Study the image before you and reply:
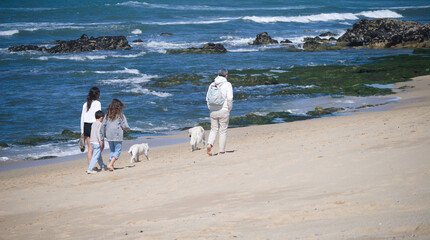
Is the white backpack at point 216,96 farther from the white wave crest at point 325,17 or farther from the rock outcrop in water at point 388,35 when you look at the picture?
the white wave crest at point 325,17

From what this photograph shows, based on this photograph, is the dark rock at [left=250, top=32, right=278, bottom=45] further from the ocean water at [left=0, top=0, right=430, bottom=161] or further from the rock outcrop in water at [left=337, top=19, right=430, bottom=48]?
the rock outcrop in water at [left=337, top=19, right=430, bottom=48]

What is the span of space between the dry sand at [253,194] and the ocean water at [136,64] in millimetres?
5074

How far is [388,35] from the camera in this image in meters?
35.6

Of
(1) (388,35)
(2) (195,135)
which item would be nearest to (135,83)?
(2) (195,135)

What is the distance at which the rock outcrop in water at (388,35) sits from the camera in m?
34.5

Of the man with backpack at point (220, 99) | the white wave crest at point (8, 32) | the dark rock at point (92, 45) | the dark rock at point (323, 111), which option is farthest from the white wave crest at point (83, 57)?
the man with backpack at point (220, 99)

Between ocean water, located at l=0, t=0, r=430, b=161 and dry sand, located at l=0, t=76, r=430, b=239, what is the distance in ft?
16.6

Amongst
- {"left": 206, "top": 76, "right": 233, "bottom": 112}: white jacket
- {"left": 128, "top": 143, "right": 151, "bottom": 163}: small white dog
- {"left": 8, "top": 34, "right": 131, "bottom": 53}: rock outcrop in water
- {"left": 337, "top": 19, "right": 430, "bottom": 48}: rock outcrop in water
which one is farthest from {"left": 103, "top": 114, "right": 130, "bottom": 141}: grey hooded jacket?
{"left": 8, "top": 34, "right": 131, "bottom": 53}: rock outcrop in water

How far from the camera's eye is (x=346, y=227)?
16.1 feet

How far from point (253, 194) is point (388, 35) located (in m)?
32.0

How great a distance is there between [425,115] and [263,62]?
19787mm

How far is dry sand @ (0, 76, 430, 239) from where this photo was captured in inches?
205

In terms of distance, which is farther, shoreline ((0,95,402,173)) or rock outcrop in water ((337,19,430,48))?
rock outcrop in water ((337,19,430,48))

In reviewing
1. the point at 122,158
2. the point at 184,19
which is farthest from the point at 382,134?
the point at 184,19
